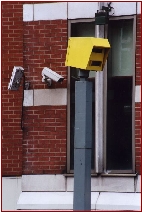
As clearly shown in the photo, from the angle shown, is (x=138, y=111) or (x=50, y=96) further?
(x=50, y=96)

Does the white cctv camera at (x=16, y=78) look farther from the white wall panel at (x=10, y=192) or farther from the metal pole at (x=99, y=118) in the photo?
the white wall panel at (x=10, y=192)

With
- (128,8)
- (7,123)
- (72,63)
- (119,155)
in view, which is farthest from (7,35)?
(72,63)

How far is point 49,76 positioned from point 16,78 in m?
0.56

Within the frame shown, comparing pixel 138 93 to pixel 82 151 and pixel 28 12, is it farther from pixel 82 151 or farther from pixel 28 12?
pixel 82 151

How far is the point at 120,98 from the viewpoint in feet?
30.7

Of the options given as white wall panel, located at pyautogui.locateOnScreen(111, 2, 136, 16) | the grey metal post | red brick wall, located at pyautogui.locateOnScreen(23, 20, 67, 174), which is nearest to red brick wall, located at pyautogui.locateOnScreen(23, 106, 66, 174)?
red brick wall, located at pyautogui.locateOnScreen(23, 20, 67, 174)

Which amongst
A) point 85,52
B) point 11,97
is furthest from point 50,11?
point 85,52

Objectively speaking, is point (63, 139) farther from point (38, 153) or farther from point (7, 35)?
point (7, 35)

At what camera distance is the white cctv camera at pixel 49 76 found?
930 centimetres

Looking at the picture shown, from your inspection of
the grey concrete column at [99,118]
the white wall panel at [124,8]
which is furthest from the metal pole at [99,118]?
the white wall panel at [124,8]

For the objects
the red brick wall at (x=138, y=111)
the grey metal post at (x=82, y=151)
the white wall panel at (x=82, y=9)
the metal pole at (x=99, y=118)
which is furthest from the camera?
the white wall panel at (x=82, y=9)

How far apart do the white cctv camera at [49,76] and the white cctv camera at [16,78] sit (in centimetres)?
36

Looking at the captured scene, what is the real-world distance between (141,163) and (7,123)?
2.33 metres

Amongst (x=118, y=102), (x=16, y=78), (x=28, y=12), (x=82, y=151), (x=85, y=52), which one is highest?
(x=28, y=12)
